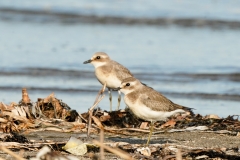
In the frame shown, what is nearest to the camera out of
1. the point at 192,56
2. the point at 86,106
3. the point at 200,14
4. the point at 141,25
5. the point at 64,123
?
the point at 64,123

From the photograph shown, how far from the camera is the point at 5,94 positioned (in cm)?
1023

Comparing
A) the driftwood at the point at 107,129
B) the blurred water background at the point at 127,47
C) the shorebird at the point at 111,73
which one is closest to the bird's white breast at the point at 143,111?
the driftwood at the point at 107,129

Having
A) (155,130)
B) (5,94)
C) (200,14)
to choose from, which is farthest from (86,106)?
(200,14)

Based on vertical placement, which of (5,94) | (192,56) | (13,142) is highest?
(192,56)

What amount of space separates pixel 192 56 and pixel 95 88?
3041mm

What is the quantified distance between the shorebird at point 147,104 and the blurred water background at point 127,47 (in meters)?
2.44

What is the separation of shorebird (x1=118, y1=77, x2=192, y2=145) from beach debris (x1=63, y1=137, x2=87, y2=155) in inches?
32.8

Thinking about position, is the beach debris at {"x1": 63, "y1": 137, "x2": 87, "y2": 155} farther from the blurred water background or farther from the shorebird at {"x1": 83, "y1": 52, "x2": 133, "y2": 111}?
the blurred water background

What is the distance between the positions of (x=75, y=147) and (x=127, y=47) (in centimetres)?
845

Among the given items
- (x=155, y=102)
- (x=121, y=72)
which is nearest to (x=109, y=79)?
(x=121, y=72)

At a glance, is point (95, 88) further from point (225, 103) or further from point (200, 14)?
point (200, 14)

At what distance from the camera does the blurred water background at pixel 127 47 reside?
423 inches

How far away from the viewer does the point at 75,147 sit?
18.9ft

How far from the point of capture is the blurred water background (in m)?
10.8
